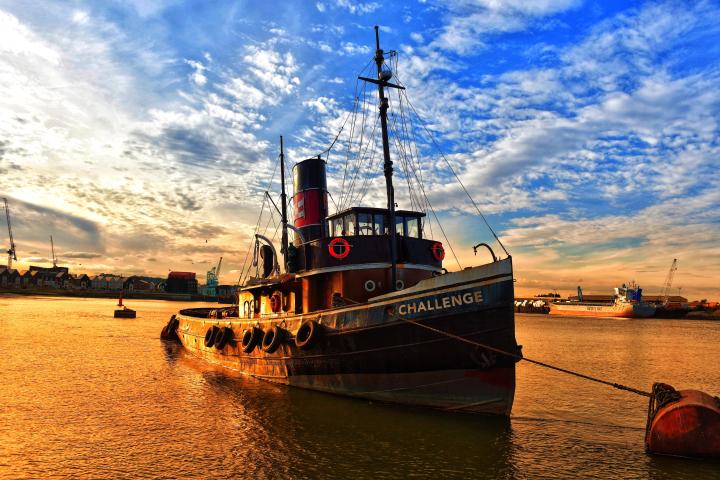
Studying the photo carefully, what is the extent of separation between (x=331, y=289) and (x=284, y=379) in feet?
12.8

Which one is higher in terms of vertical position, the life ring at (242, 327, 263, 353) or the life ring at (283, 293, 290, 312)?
the life ring at (283, 293, 290, 312)

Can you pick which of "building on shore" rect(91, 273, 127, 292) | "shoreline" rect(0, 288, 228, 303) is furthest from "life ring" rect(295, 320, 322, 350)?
"building on shore" rect(91, 273, 127, 292)

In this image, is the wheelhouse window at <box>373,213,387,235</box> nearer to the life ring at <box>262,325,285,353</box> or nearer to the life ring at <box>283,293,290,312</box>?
the life ring at <box>283,293,290,312</box>

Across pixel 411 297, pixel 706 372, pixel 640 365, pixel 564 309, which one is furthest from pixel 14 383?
pixel 564 309

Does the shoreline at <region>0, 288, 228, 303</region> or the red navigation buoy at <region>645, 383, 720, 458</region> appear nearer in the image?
the red navigation buoy at <region>645, 383, 720, 458</region>

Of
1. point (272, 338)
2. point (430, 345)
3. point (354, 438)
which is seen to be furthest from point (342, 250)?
point (354, 438)

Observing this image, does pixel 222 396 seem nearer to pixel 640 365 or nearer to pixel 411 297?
pixel 411 297

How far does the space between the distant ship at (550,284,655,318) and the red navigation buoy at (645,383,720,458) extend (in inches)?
4272

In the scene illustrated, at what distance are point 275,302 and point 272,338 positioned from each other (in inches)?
78.1

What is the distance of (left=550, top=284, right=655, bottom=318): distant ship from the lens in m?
103

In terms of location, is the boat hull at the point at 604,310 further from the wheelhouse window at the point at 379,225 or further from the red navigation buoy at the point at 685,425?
the red navigation buoy at the point at 685,425

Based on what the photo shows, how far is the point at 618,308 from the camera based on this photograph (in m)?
105

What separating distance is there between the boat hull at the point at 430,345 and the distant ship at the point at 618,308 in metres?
109

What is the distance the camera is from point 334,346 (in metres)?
13.4
